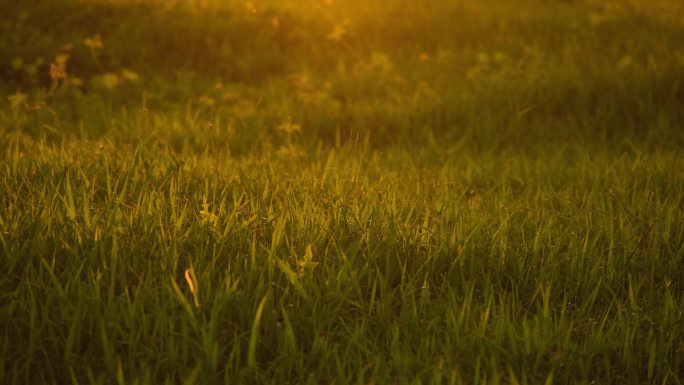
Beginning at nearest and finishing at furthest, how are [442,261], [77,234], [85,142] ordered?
1. [77,234]
2. [442,261]
3. [85,142]

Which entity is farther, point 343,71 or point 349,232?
point 343,71

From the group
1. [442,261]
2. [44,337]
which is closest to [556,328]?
[442,261]

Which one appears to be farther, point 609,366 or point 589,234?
point 589,234

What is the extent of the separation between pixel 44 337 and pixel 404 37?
5.89m

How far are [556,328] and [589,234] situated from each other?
905 mm

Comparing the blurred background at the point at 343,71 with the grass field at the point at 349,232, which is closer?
the grass field at the point at 349,232

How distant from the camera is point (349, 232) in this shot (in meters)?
2.69

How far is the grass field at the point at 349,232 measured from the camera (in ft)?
6.72

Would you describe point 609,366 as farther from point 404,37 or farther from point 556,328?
point 404,37

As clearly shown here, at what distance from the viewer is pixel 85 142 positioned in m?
3.66

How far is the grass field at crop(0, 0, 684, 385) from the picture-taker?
6.72 feet

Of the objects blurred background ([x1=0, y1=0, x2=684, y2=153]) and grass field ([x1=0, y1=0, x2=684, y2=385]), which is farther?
blurred background ([x1=0, y1=0, x2=684, y2=153])

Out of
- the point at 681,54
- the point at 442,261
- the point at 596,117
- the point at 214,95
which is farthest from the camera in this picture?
the point at 681,54

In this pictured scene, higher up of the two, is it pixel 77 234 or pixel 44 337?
pixel 77 234
